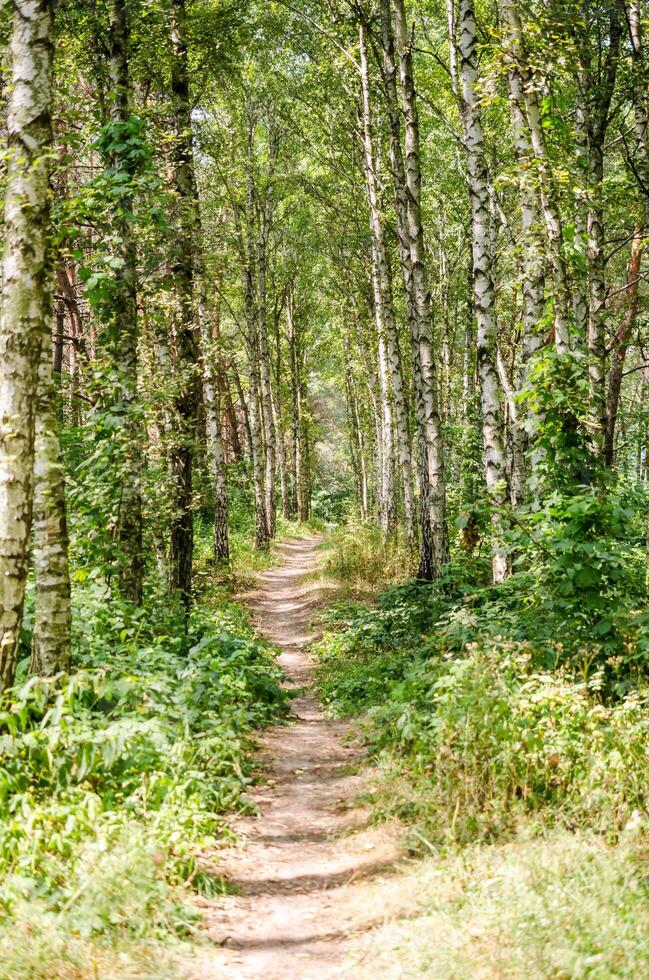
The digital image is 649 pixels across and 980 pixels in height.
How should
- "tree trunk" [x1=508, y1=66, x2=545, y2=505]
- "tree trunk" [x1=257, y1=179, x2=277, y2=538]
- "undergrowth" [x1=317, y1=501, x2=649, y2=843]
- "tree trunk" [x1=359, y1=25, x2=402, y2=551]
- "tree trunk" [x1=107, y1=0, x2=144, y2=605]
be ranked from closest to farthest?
"undergrowth" [x1=317, y1=501, x2=649, y2=843]
"tree trunk" [x1=107, y1=0, x2=144, y2=605]
"tree trunk" [x1=508, y1=66, x2=545, y2=505]
"tree trunk" [x1=359, y1=25, x2=402, y2=551]
"tree trunk" [x1=257, y1=179, x2=277, y2=538]

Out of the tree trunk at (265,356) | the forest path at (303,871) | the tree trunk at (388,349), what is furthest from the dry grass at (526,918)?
the tree trunk at (265,356)

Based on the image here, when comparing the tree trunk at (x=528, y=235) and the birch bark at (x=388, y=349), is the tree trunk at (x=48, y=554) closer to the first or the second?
the tree trunk at (x=528, y=235)

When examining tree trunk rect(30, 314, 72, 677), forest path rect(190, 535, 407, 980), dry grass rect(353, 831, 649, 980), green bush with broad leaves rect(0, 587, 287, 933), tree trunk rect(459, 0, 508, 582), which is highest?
tree trunk rect(459, 0, 508, 582)

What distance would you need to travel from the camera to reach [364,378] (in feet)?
112

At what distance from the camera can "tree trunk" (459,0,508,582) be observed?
10.2 meters

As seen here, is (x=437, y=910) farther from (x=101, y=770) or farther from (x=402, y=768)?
(x=101, y=770)

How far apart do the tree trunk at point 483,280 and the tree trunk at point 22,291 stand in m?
6.63

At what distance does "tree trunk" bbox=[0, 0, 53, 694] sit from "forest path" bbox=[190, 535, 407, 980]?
2.12 m

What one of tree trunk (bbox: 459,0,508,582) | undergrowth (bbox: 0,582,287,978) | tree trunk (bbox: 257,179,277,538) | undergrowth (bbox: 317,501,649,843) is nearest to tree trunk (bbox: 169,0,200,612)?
undergrowth (bbox: 0,582,287,978)

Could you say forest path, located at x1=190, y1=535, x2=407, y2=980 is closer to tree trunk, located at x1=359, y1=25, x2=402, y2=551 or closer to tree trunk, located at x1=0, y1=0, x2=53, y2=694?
tree trunk, located at x1=0, y1=0, x2=53, y2=694

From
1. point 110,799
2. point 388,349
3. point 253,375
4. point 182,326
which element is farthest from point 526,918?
point 253,375

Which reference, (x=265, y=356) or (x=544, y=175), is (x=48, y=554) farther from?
(x=265, y=356)

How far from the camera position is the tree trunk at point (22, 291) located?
4820mm

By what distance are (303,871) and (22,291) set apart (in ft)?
14.6
